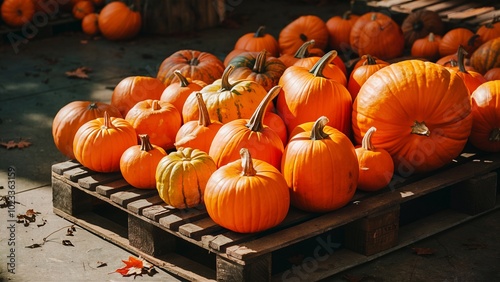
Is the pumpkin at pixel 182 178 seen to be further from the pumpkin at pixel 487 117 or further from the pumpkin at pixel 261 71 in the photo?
the pumpkin at pixel 487 117

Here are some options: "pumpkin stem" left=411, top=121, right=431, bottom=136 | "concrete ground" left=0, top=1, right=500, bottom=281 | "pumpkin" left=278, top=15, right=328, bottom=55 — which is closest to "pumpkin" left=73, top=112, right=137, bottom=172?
"concrete ground" left=0, top=1, right=500, bottom=281

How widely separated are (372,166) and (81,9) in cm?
537

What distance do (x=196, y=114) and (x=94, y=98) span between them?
2388 mm

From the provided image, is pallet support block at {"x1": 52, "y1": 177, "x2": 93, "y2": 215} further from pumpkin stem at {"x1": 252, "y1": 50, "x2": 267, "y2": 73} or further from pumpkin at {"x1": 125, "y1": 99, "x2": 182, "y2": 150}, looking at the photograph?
pumpkin stem at {"x1": 252, "y1": 50, "x2": 267, "y2": 73}

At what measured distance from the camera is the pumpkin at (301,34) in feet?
24.2

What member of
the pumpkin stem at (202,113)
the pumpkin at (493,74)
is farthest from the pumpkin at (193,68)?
the pumpkin at (493,74)

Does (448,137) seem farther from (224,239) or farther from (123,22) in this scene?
(123,22)

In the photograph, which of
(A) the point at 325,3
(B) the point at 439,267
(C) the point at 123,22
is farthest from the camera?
(A) the point at 325,3

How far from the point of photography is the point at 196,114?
509 centimetres

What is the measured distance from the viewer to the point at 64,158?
19.7 feet

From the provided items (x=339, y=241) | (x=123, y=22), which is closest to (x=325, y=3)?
(x=123, y=22)

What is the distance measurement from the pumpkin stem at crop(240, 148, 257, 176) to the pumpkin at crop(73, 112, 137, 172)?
3.19 feet

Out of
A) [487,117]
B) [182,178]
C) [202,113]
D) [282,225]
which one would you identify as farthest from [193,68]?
[487,117]

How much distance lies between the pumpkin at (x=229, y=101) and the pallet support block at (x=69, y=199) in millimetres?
779
